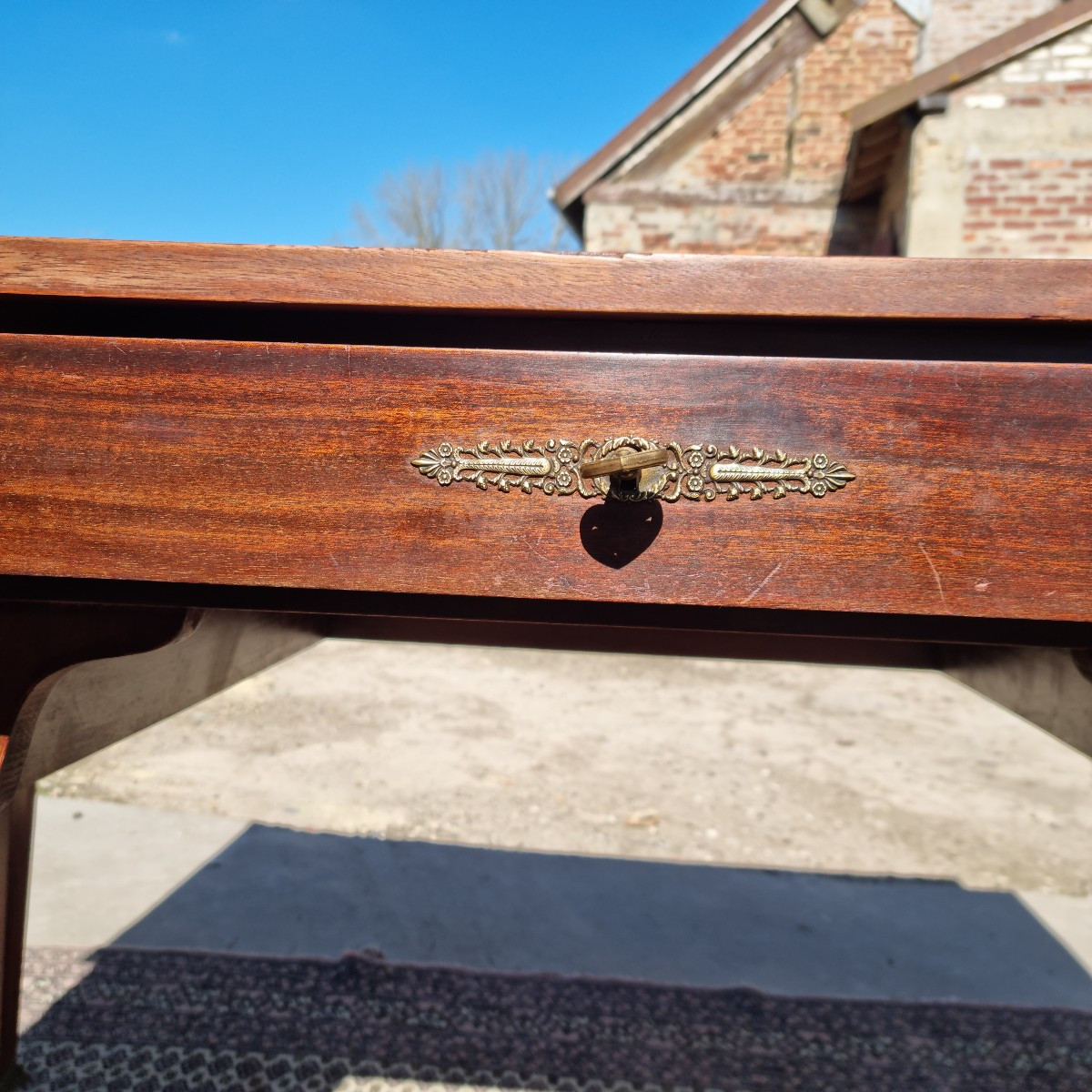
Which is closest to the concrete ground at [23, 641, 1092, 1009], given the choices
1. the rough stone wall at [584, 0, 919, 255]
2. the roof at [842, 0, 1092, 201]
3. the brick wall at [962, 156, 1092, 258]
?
the brick wall at [962, 156, 1092, 258]

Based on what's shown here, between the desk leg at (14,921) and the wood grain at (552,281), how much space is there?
Result: 33.1 inches

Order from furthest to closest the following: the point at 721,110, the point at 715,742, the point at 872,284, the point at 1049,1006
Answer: the point at 721,110 → the point at 715,742 → the point at 1049,1006 → the point at 872,284

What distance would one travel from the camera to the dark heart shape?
1.95ft

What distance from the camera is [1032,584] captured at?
57cm

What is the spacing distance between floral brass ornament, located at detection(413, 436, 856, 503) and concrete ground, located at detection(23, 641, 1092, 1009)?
57.4 inches

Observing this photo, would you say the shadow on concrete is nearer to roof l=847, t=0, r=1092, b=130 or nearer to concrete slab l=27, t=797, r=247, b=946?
concrete slab l=27, t=797, r=247, b=946

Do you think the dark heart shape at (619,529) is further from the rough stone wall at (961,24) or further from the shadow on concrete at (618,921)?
the rough stone wall at (961,24)

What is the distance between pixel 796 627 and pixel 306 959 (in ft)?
4.94

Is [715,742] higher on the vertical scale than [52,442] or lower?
lower

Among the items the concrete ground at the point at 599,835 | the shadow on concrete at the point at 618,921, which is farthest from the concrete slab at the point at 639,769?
the shadow on concrete at the point at 618,921

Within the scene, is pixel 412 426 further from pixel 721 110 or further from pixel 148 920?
pixel 721 110

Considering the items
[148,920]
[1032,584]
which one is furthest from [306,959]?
[1032,584]

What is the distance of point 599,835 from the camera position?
2.56 metres

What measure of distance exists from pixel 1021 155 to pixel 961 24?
91.8 inches
